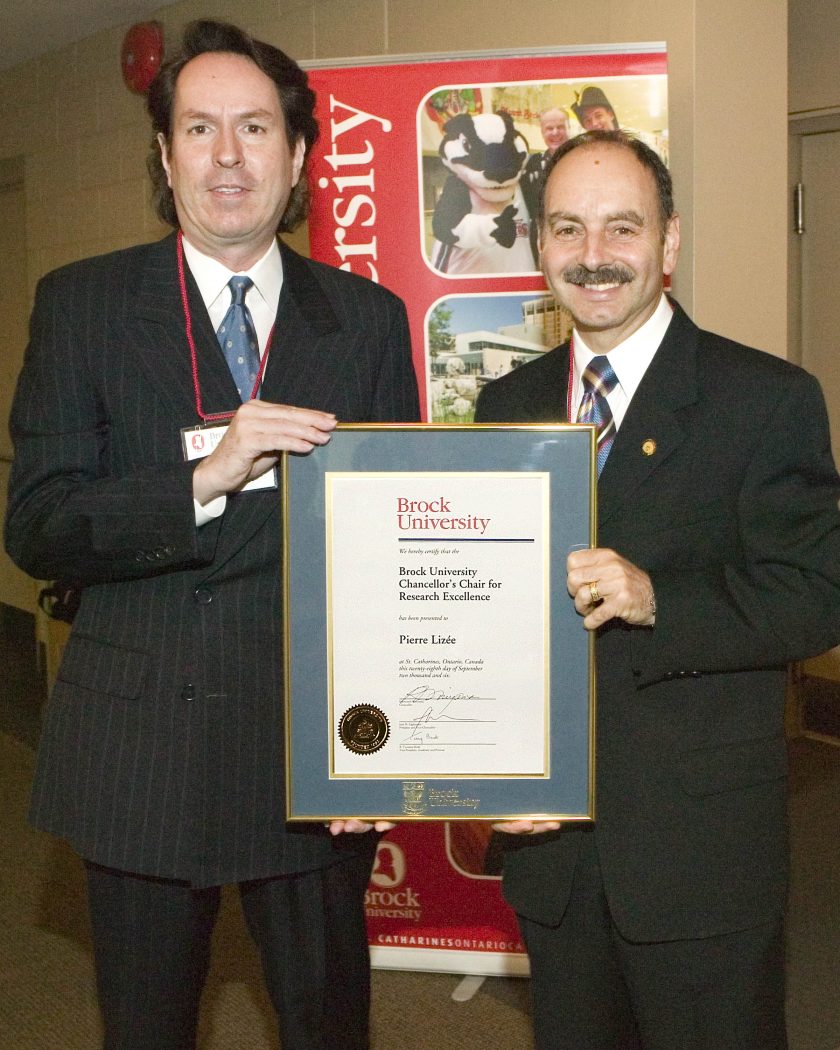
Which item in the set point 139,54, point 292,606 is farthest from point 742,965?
point 139,54

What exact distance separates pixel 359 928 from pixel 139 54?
4.16m

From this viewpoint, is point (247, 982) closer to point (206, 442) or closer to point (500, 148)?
point (206, 442)

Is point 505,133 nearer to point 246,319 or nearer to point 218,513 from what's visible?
point 246,319

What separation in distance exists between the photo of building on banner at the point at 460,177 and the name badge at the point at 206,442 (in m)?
1.16

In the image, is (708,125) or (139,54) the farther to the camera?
(139,54)

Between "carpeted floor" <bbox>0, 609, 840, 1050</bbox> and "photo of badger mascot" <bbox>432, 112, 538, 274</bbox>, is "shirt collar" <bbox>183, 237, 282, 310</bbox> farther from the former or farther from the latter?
"carpeted floor" <bbox>0, 609, 840, 1050</bbox>

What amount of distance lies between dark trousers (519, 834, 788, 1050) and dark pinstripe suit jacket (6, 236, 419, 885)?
0.40 m

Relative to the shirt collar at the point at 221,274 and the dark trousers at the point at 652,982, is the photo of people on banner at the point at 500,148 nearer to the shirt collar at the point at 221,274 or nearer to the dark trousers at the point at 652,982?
→ the shirt collar at the point at 221,274

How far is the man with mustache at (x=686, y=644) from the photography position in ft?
5.20

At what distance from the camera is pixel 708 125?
3191 mm

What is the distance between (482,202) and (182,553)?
4.70 ft

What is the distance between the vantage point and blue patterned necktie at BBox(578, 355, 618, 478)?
1703mm
